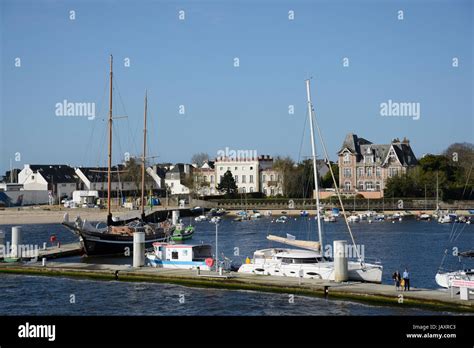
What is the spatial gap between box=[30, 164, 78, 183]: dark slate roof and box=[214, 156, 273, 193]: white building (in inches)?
1381

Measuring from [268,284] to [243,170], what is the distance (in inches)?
4726

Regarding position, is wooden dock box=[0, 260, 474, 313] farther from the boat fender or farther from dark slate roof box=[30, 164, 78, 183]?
dark slate roof box=[30, 164, 78, 183]

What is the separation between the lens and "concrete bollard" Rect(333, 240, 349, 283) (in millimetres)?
43781

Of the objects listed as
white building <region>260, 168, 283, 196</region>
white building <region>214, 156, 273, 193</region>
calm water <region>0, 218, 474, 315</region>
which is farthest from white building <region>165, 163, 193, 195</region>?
calm water <region>0, 218, 474, 315</region>

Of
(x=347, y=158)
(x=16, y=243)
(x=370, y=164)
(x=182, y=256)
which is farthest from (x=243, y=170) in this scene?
(x=182, y=256)

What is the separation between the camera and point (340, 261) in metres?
44.3

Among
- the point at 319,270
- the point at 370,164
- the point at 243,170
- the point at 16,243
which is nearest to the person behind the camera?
the point at 319,270

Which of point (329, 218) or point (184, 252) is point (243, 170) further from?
point (184, 252)

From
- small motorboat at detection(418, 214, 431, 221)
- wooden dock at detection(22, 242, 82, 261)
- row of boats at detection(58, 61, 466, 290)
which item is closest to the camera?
row of boats at detection(58, 61, 466, 290)

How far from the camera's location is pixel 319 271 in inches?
1847

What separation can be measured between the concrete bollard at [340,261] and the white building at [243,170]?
11828cm

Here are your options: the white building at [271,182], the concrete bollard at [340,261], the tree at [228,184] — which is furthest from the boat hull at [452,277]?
the tree at [228,184]
